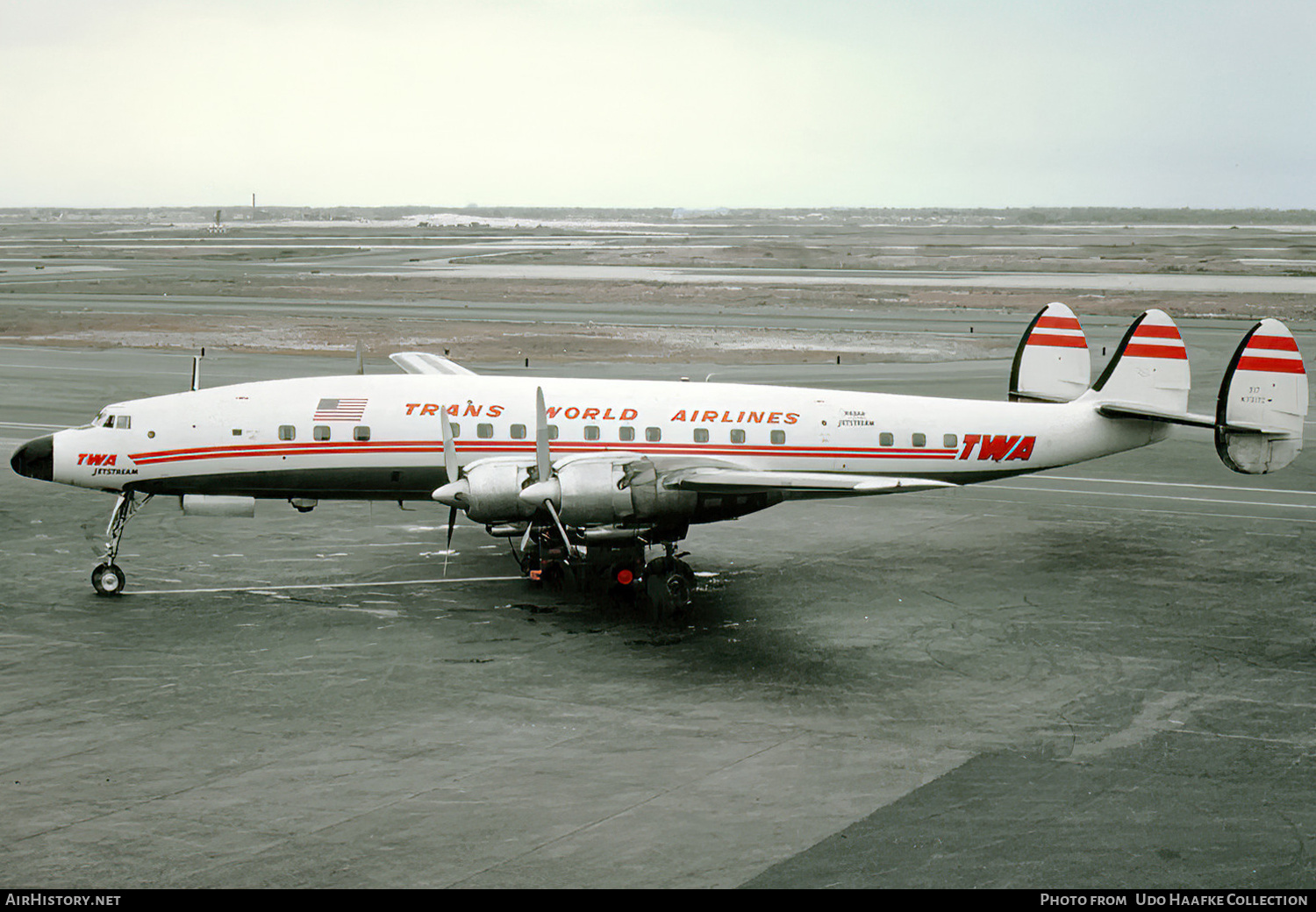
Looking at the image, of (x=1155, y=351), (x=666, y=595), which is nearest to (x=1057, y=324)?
(x=1155, y=351)

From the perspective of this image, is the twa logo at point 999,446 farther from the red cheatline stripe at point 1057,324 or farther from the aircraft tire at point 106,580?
the aircraft tire at point 106,580

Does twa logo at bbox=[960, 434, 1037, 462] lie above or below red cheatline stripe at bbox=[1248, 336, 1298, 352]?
below

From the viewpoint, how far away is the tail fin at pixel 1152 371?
28.9 meters

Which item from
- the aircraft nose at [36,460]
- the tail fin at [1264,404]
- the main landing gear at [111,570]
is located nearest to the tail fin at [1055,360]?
the tail fin at [1264,404]

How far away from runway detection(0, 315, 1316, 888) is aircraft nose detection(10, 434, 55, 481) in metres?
2.31

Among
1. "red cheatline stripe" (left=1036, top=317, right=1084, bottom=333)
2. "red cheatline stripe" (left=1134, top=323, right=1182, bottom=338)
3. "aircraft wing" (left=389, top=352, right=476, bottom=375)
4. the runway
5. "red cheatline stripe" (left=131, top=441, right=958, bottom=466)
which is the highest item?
"red cheatline stripe" (left=1036, top=317, right=1084, bottom=333)

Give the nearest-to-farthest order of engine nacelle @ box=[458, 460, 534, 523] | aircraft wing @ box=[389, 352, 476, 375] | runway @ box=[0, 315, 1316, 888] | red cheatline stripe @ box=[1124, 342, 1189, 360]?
1. runway @ box=[0, 315, 1316, 888]
2. engine nacelle @ box=[458, 460, 534, 523]
3. red cheatline stripe @ box=[1124, 342, 1189, 360]
4. aircraft wing @ box=[389, 352, 476, 375]

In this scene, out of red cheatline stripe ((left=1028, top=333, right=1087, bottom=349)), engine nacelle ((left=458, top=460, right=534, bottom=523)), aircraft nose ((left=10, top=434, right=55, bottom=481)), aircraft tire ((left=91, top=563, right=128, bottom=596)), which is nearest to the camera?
engine nacelle ((left=458, top=460, right=534, bottom=523))

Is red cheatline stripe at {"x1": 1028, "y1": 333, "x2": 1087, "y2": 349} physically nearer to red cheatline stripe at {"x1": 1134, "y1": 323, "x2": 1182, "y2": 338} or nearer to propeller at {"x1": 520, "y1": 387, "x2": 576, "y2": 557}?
red cheatline stripe at {"x1": 1134, "y1": 323, "x2": 1182, "y2": 338}

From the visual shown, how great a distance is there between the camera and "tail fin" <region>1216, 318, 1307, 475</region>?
27.8 metres

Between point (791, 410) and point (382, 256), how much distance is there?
135 metres

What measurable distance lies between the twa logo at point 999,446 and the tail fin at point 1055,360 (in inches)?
134

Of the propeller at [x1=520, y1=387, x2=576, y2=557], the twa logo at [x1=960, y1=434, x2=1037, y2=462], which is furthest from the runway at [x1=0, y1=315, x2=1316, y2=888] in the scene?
the twa logo at [x1=960, y1=434, x2=1037, y2=462]
